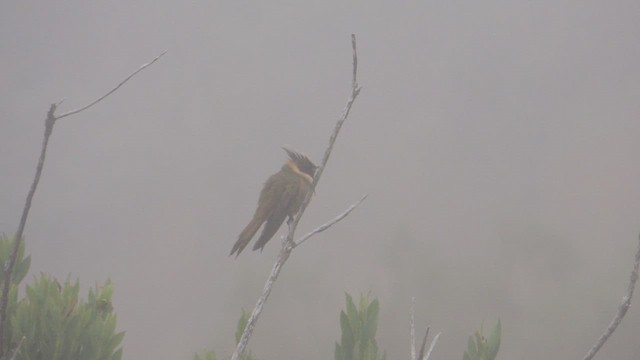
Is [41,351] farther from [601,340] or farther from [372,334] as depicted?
[601,340]

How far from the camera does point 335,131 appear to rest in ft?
2.62

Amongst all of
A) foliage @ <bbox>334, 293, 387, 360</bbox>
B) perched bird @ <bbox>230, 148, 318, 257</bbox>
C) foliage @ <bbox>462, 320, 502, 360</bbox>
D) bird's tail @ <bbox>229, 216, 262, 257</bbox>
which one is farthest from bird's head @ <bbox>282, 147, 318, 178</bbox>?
foliage @ <bbox>462, 320, 502, 360</bbox>

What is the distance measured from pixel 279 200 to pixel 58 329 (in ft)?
2.63

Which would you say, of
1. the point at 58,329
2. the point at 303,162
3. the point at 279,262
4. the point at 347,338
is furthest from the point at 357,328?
the point at 303,162

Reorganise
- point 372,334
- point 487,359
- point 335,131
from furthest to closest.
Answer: point 372,334 → point 487,359 → point 335,131

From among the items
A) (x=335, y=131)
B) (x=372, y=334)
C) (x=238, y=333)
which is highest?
(x=335, y=131)

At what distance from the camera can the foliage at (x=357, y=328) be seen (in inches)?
44.2

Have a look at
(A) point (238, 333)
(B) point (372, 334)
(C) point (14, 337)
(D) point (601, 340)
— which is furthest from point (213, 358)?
(D) point (601, 340)

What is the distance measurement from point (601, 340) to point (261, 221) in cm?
129

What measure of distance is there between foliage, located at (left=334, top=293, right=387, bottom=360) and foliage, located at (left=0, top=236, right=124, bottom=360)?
0.48 metres

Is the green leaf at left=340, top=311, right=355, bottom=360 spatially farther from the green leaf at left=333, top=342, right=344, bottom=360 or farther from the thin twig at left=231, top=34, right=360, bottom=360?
the thin twig at left=231, top=34, right=360, bottom=360

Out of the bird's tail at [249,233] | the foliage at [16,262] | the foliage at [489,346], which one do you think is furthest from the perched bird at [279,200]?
the foliage at [489,346]

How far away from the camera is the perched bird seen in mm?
1783

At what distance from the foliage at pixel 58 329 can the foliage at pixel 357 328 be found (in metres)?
0.48
